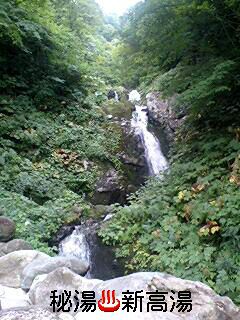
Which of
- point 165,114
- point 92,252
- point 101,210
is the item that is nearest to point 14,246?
point 92,252

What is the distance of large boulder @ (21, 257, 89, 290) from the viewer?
14.8 feet

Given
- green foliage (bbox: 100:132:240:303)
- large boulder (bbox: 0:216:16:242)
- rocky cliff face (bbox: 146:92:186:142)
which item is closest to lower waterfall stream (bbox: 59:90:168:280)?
green foliage (bbox: 100:132:240:303)

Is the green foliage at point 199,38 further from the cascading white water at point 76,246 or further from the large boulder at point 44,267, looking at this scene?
the large boulder at point 44,267

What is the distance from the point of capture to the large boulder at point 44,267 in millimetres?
4496

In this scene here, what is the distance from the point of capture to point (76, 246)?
7.32 m

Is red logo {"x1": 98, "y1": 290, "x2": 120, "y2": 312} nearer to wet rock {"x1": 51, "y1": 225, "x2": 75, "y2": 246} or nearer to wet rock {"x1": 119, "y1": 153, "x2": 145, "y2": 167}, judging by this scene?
wet rock {"x1": 51, "y1": 225, "x2": 75, "y2": 246}

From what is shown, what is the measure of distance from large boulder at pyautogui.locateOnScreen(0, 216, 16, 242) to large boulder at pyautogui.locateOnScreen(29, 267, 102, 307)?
7.68ft

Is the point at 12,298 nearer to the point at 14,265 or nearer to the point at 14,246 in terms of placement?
the point at 14,265

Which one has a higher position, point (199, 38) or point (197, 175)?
point (199, 38)

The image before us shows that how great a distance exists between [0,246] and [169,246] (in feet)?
9.41

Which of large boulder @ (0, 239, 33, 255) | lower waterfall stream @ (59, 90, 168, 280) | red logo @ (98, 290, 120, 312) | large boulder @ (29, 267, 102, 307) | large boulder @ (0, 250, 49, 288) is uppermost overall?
large boulder @ (0, 239, 33, 255)

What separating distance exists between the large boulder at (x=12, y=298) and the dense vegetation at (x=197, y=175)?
2.33 m

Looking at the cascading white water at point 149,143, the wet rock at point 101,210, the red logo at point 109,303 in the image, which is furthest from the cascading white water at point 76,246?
→ the red logo at point 109,303

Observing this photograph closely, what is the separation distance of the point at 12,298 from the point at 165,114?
9289 millimetres
